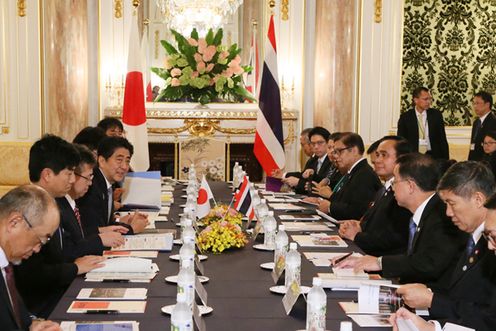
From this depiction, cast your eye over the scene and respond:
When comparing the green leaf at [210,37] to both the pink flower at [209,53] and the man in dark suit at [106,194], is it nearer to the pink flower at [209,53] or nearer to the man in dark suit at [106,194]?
the pink flower at [209,53]

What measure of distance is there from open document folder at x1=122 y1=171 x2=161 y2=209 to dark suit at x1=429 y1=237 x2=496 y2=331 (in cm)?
309

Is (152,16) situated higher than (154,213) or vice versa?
(152,16)

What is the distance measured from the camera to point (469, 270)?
2.92m

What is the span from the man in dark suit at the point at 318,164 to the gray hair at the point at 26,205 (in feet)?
15.2

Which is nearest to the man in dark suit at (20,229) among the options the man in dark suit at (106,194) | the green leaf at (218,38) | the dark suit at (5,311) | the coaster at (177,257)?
the dark suit at (5,311)

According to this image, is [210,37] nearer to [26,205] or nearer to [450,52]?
[450,52]

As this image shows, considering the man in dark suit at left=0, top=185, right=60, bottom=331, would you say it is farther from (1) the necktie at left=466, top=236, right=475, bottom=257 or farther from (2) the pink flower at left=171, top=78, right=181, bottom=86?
(2) the pink flower at left=171, top=78, right=181, bottom=86

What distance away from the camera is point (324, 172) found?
23.6 feet

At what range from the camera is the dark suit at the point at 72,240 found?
3803 mm

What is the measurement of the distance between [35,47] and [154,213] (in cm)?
466

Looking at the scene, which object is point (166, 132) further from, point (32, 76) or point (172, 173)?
point (32, 76)

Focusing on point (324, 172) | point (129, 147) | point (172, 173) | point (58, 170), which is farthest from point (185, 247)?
point (172, 173)

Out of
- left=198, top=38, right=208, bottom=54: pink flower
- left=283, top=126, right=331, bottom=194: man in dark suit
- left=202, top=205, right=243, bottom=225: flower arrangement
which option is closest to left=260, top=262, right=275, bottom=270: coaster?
left=202, top=205, right=243, bottom=225: flower arrangement

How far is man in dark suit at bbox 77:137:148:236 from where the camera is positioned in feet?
14.8
